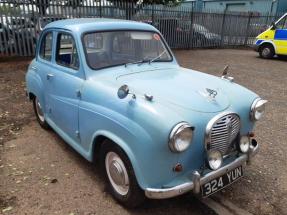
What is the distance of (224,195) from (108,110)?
5.35 feet

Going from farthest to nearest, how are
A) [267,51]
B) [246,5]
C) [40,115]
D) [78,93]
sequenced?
[246,5] < [267,51] < [40,115] < [78,93]

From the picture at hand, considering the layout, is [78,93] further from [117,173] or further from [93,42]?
[117,173]

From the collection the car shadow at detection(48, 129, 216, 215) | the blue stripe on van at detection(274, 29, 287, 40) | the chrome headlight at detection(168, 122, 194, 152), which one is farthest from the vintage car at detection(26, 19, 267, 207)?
the blue stripe on van at detection(274, 29, 287, 40)

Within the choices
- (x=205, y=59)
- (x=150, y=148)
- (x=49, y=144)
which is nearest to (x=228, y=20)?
(x=205, y=59)

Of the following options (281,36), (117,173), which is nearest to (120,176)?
(117,173)

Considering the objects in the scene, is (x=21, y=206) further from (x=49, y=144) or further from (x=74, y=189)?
(x=49, y=144)

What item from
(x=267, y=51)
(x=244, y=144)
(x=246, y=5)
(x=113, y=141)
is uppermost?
(x=246, y=5)

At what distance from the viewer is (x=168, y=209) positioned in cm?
305

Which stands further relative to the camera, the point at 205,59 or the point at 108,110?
the point at 205,59

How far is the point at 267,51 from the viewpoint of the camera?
44.4 feet

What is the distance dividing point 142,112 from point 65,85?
59.8 inches

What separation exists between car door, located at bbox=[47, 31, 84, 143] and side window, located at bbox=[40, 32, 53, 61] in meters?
0.22

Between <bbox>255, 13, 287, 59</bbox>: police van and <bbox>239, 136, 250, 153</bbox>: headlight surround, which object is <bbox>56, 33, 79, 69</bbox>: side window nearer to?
<bbox>239, 136, 250, 153</bbox>: headlight surround

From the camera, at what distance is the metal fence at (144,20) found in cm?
1073
